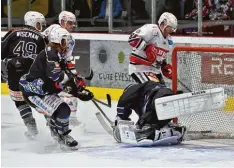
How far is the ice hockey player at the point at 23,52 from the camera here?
669cm

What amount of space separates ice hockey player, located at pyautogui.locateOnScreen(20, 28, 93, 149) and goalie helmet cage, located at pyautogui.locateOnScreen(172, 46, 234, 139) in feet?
2.89

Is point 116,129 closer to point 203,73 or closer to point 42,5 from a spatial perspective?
point 203,73

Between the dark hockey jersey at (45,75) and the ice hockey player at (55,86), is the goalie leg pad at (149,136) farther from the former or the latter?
the dark hockey jersey at (45,75)

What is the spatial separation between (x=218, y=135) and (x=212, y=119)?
0.14 metres

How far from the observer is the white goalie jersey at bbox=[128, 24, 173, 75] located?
6.27 meters

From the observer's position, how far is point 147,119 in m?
6.08

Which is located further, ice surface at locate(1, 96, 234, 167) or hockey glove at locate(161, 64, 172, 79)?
hockey glove at locate(161, 64, 172, 79)

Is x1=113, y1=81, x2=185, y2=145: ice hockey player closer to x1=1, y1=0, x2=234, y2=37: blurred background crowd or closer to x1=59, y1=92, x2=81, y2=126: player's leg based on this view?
x1=59, y1=92, x2=81, y2=126: player's leg

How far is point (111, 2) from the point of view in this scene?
9398 mm

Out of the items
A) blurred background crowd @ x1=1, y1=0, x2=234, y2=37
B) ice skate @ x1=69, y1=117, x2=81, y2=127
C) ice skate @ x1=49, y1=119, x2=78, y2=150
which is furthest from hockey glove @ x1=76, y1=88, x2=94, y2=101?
blurred background crowd @ x1=1, y1=0, x2=234, y2=37

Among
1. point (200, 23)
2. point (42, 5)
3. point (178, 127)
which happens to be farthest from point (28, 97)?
point (42, 5)

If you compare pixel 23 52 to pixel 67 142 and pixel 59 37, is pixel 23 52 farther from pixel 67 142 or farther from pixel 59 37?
pixel 67 142

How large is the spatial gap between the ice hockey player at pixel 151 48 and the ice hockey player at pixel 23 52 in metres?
0.83

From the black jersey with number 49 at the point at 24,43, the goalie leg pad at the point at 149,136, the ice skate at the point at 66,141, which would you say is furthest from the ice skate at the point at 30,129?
the goalie leg pad at the point at 149,136
